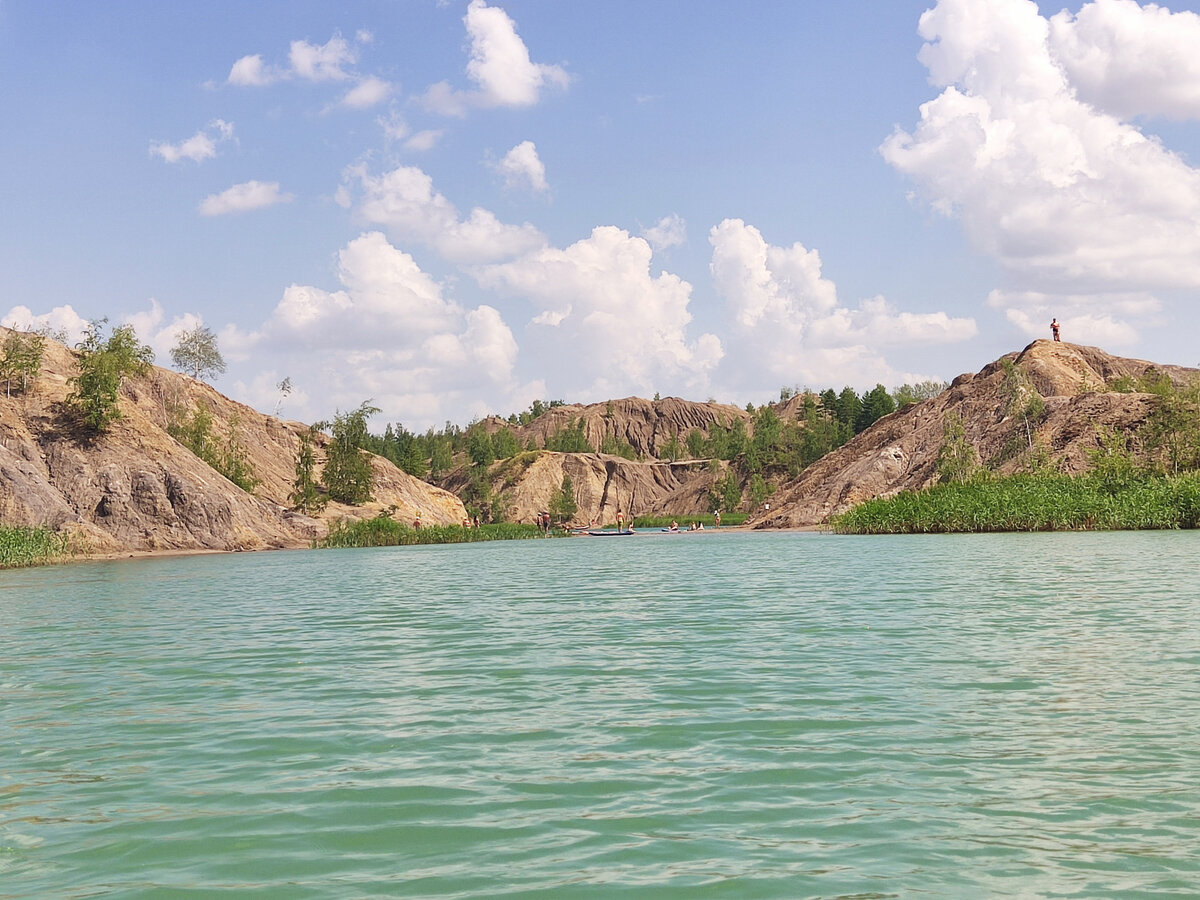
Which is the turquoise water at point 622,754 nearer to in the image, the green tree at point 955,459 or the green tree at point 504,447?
the green tree at point 955,459

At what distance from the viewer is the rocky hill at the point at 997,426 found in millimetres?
83625

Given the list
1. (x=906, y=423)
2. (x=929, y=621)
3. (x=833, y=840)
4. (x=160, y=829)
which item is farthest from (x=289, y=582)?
(x=906, y=423)

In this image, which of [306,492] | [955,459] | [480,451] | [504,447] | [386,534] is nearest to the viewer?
[386,534]

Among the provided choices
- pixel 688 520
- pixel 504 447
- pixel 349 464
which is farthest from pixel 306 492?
pixel 504 447

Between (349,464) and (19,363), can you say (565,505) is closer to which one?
(349,464)

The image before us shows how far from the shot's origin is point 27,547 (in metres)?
49.7

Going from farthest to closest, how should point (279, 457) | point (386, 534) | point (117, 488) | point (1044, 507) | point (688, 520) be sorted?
point (688, 520) < point (279, 457) < point (386, 534) < point (117, 488) < point (1044, 507)

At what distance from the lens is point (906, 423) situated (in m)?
111

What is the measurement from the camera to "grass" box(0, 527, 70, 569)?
4825 cm

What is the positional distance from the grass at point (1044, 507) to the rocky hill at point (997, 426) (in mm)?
18707

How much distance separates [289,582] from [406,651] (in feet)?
70.6

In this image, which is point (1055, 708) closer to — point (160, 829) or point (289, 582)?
point (160, 829)

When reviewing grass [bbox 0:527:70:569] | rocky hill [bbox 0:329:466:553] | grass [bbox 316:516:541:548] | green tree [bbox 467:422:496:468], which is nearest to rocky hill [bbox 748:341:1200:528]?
grass [bbox 316:516:541:548]

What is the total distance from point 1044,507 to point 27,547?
51879mm
